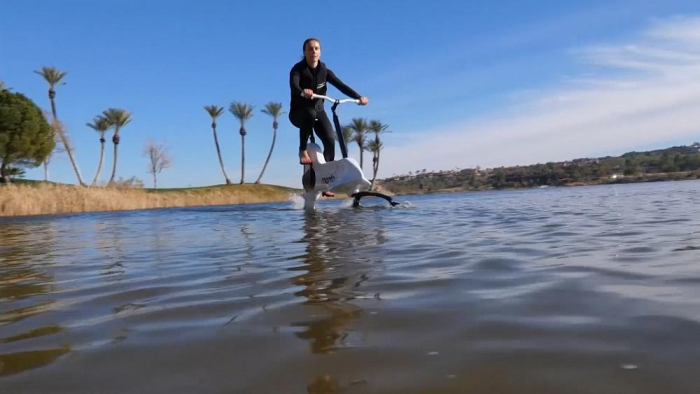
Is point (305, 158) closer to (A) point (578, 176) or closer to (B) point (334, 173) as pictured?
(B) point (334, 173)

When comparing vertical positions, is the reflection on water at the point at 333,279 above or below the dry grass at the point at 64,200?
below

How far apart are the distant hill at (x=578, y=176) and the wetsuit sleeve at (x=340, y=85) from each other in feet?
148

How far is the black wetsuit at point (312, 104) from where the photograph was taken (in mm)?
8820

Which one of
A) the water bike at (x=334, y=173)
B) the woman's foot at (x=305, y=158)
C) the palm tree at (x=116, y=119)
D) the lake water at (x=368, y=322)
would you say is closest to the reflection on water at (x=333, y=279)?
the lake water at (x=368, y=322)

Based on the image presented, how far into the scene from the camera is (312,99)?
8.88m

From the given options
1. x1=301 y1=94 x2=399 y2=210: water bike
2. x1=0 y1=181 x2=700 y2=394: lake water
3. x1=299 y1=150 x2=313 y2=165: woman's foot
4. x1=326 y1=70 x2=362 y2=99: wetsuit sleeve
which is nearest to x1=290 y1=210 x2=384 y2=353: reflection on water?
x1=0 y1=181 x2=700 y2=394: lake water

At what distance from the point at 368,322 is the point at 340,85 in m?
8.00

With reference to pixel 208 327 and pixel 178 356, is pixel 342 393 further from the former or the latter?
pixel 208 327

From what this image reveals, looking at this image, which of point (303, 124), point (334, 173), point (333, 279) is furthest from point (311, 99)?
point (333, 279)

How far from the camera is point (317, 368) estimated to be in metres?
1.31

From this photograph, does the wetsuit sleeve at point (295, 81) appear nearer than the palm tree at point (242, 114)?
Yes

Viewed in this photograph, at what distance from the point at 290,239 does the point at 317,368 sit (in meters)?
3.50

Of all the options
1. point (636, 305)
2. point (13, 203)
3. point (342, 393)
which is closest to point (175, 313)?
point (342, 393)

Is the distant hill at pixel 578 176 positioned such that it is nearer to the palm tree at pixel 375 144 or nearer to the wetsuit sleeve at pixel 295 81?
the palm tree at pixel 375 144
